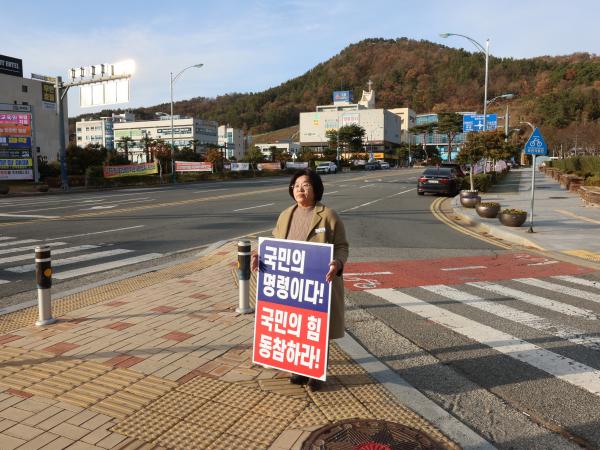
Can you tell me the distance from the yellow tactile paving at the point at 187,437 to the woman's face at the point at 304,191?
190cm

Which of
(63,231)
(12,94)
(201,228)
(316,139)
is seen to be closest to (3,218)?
(63,231)

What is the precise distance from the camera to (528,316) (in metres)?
6.46

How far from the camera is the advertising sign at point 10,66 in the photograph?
2982 inches

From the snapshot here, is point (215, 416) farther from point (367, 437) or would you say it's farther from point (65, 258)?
point (65, 258)

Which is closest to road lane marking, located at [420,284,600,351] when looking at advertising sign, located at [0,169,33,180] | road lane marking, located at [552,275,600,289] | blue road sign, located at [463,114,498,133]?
road lane marking, located at [552,275,600,289]

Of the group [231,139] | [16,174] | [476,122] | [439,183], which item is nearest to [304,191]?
[439,183]

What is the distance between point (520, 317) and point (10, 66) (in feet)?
290

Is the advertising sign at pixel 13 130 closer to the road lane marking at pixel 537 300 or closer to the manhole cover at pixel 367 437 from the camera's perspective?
the road lane marking at pixel 537 300

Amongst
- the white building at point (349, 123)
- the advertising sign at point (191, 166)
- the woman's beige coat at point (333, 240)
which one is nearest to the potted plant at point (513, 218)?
the woman's beige coat at point (333, 240)

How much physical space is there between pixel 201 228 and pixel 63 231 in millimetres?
3719

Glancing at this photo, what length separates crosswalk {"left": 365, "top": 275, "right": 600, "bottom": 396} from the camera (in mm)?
5012

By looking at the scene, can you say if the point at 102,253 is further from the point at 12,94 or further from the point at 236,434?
the point at 12,94

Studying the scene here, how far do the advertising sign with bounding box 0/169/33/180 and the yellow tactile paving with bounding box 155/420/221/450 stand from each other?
35.2 meters

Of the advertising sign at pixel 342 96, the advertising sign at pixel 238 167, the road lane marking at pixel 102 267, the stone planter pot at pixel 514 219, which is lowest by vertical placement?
the road lane marking at pixel 102 267
